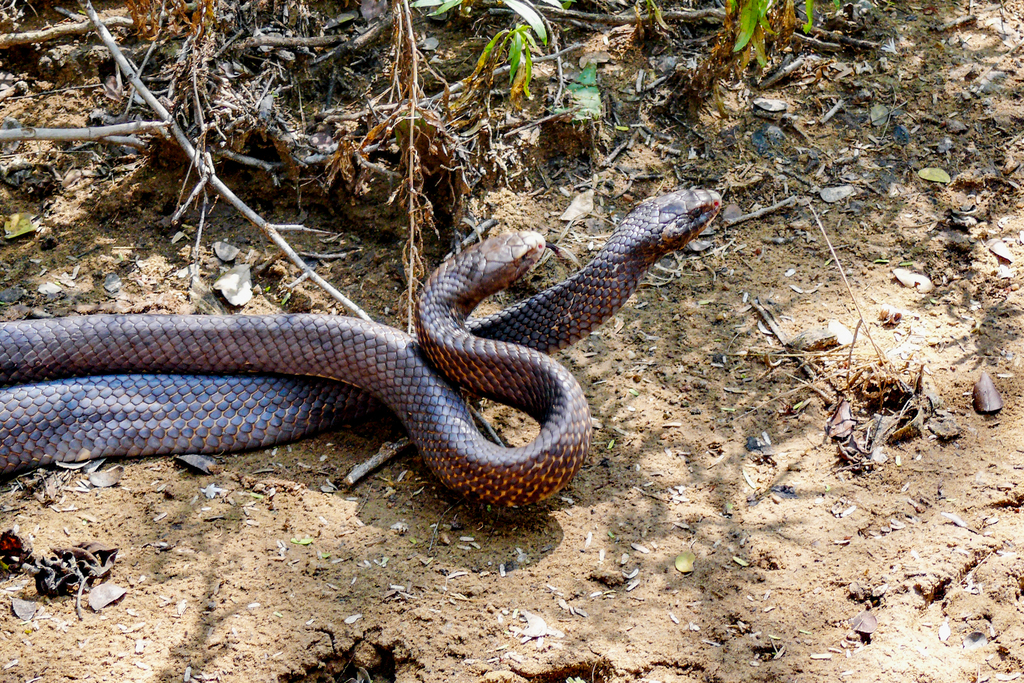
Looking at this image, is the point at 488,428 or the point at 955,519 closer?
the point at 955,519

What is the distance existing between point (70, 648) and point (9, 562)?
2.18 feet

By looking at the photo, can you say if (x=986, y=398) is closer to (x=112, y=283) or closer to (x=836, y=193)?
(x=836, y=193)

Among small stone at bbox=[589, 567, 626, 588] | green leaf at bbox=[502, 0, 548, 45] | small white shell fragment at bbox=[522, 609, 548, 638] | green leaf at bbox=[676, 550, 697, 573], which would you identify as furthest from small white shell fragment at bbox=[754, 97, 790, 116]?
small white shell fragment at bbox=[522, 609, 548, 638]

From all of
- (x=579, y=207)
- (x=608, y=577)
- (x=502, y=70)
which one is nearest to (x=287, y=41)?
(x=502, y=70)

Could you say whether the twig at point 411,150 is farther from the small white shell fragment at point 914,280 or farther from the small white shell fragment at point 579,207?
the small white shell fragment at point 914,280

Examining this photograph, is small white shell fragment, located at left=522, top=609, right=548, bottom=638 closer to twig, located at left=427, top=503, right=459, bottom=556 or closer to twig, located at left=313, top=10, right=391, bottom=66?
twig, located at left=427, top=503, right=459, bottom=556

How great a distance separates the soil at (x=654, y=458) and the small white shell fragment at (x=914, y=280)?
0.17ft

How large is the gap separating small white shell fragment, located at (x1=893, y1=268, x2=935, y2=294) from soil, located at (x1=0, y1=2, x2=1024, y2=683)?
2.1 inches

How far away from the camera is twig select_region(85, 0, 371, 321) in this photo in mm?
4922

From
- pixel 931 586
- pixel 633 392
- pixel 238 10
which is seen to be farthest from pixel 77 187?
pixel 931 586

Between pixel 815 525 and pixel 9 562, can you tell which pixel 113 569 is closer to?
pixel 9 562

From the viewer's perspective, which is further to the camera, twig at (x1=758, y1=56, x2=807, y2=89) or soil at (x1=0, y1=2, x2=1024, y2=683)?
twig at (x1=758, y1=56, x2=807, y2=89)

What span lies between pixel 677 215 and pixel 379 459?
2354 mm

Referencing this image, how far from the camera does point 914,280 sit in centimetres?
504
